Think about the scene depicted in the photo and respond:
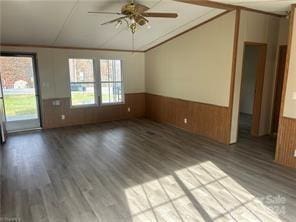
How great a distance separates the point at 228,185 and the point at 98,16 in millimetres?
3664

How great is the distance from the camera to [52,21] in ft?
13.7

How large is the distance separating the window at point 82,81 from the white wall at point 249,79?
5.11 metres

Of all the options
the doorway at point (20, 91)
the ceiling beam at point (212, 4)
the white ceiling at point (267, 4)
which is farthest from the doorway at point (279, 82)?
the doorway at point (20, 91)

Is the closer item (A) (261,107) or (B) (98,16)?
(B) (98,16)

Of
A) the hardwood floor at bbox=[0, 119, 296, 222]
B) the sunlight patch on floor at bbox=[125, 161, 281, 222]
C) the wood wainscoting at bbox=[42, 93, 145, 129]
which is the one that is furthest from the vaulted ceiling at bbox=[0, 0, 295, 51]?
the sunlight patch on floor at bbox=[125, 161, 281, 222]

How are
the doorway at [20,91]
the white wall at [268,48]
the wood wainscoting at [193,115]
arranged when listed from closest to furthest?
1. the white wall at [268,48]
2. the wood wainscoting at [193,115]
3. the doorway at [20,91]

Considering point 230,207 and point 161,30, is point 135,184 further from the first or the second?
point 161,30

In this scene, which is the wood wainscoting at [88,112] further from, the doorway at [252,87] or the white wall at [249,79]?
the white wall at [249,79]

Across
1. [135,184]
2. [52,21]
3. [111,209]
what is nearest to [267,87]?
[135,184]

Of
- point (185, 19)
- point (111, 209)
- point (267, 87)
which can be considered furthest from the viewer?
point (267, 87)

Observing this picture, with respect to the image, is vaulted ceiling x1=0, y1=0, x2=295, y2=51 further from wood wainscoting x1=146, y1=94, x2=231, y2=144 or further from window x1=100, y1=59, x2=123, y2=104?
wood wainscoting x1=146, y1=94, x2=231, y2=144

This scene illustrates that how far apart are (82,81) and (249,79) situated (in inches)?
216

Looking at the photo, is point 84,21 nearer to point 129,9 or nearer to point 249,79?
point 129,9

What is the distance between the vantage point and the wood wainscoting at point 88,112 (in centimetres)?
611
